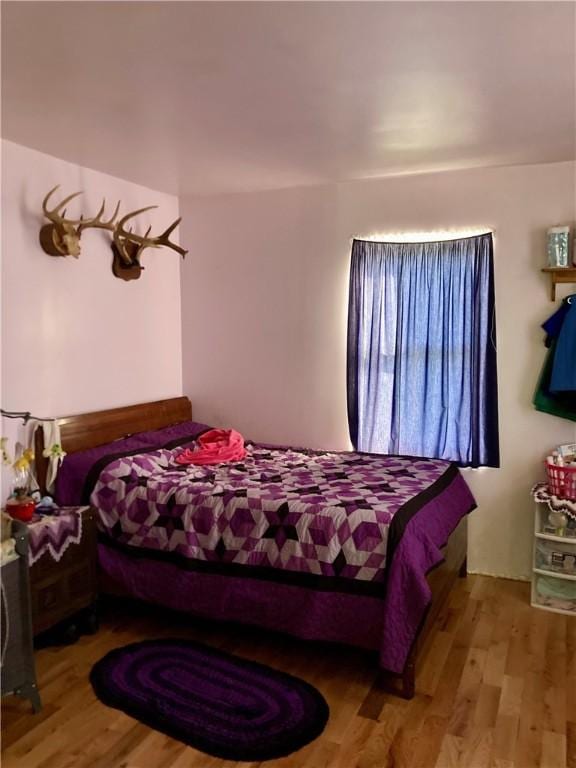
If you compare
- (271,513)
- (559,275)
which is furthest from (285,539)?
(559,275)

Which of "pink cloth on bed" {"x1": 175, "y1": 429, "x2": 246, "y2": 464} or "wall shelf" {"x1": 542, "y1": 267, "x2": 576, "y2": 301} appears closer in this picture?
"wall shelf" {"x1": 542, "y1": 267, "x2": 576, "y2": 301}

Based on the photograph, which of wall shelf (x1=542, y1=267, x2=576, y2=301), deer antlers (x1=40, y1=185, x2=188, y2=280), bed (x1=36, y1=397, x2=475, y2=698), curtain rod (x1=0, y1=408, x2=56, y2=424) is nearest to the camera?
bed (x1=36, y1=397, x2=475, y2=698)

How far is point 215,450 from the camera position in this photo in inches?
157

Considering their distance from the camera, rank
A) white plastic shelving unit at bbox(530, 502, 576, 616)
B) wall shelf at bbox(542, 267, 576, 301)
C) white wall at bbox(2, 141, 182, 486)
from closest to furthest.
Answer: white wall at bbox(2, 141, 182, 486)
white plastic shelving unit at bbox(530, 502, 576, 616)
wall shelf at bbox(542, 267, 576, 301)

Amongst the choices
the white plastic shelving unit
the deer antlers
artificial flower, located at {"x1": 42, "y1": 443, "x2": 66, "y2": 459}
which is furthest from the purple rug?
the deer antlers

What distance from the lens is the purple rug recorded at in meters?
2.43

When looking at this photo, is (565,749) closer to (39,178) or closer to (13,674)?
(13,674)

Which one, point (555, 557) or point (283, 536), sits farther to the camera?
point (555, 557)

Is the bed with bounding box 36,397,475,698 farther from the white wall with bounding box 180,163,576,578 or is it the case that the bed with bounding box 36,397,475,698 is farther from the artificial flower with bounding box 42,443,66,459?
the white wall with bounding box 180,163,576,578

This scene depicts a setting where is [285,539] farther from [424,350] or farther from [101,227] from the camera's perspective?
[101,227]

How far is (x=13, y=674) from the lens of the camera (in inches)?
99.3

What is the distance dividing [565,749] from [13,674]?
6.88 feet

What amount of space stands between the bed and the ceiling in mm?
1628

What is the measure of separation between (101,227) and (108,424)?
115cm
